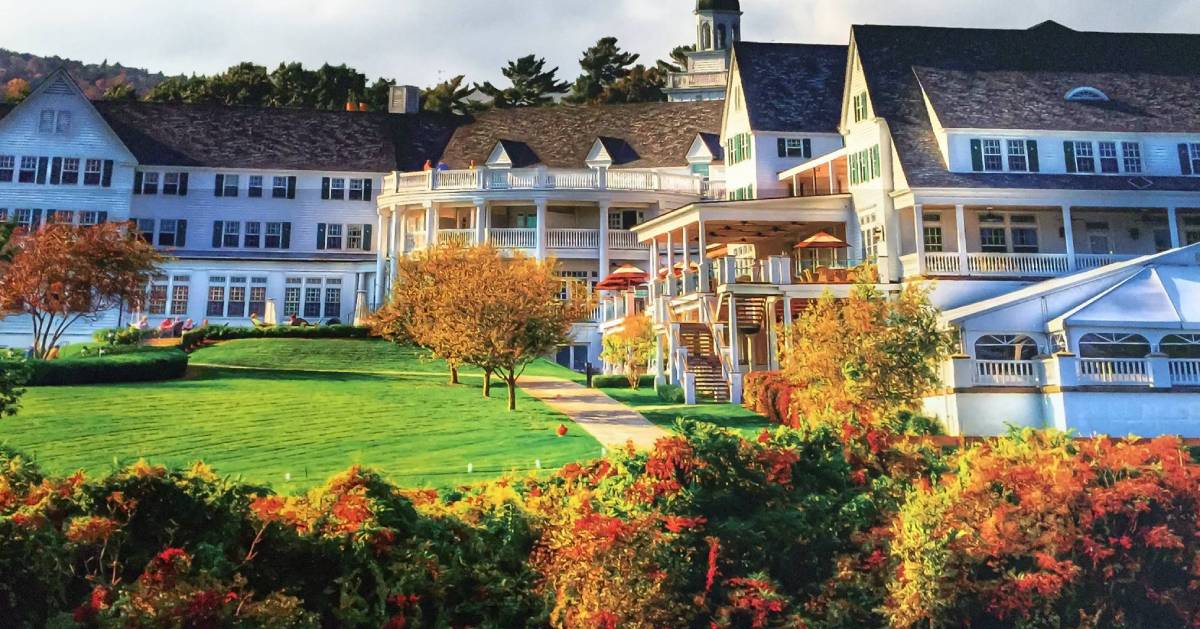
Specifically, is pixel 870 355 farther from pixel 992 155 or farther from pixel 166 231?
pixel 166 231

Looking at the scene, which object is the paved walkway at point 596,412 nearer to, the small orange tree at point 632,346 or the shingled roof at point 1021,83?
the small orange tree at point 632,346

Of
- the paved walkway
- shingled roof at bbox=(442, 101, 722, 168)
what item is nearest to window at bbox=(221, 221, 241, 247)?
shingled roof at bbox=(442, 101, 722, 168)

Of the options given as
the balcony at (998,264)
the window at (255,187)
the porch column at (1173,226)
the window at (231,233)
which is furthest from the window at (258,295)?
the porch column at (1173,226)

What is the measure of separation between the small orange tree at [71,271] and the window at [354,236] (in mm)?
19820

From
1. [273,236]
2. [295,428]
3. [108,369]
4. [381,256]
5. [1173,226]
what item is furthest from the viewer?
[273,236]

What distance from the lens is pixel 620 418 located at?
25.6m

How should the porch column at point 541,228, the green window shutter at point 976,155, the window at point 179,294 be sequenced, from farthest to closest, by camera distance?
the window at point 179,294, the porch column at point 541,228, the green window shutter at point 976,155

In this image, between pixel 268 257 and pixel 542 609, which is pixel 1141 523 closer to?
pixel 542 609

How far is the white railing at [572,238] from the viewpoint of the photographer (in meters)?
48.0

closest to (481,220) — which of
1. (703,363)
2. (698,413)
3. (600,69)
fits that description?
(703,363)

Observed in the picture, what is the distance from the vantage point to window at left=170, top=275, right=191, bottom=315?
5075cm

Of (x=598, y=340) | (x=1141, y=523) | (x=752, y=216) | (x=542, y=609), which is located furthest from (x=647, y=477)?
(x=598, y=340)

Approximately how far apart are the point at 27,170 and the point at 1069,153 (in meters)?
53.1

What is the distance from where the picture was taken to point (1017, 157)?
123 ft
